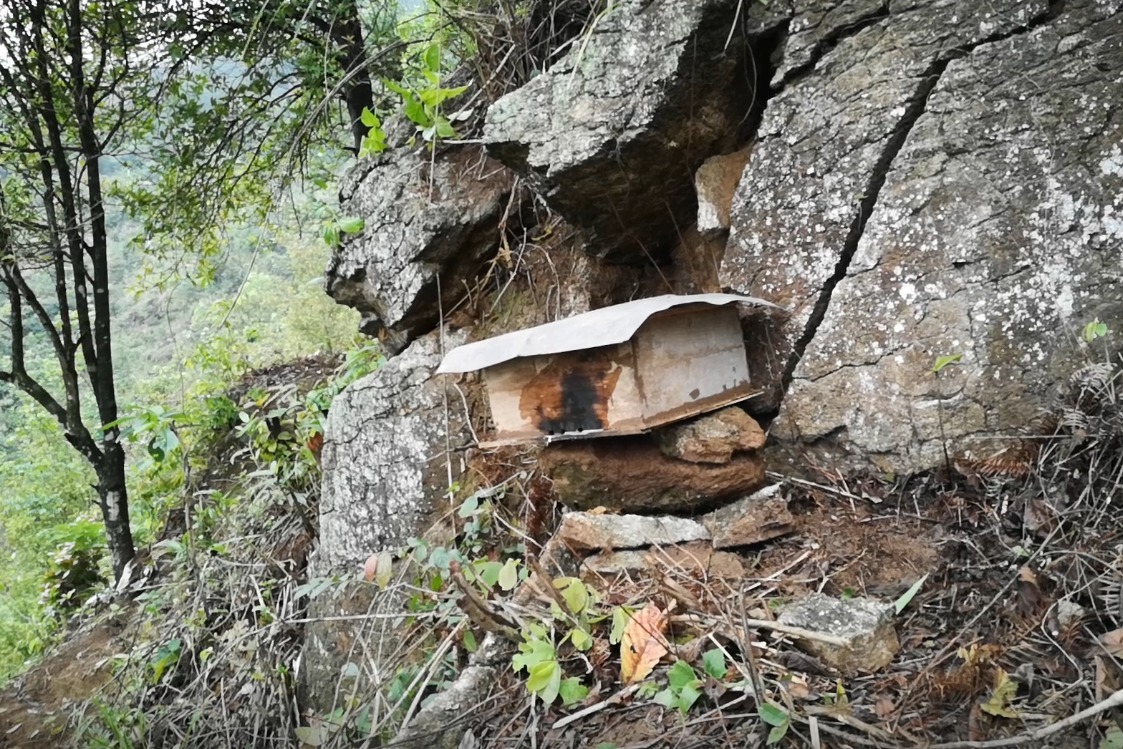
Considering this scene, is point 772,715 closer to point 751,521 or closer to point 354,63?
point 751,521

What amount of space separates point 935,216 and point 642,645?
5.29ft

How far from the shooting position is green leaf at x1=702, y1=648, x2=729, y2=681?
168 centimetres

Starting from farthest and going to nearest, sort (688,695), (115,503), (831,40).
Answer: (115,503), (831,40), (688,695)

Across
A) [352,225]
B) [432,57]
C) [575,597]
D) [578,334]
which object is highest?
[432,57]

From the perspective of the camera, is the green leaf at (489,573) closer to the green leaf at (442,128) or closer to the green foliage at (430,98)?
the green foliage at (430,98)

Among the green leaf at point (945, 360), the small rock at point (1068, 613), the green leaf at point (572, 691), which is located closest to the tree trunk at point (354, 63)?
the green leaf at point (945, 360)

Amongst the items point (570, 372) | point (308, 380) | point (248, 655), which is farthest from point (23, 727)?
point (570, 372)

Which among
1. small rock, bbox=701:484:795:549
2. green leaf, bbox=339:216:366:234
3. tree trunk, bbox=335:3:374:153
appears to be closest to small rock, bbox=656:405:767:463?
small rock, bbox=701:484:795:549

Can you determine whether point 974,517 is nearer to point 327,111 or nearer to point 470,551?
point 470,551

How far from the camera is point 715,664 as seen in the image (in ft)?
5.56

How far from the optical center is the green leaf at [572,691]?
1.81 meters

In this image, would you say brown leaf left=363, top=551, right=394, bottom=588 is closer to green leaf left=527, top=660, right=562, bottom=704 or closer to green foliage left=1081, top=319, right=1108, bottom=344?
green leaf left=527, top=660, right=562, bottom=704

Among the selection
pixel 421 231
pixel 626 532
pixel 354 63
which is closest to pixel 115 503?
pixel 421 231

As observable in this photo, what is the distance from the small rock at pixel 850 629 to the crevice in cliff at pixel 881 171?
3.06ft
